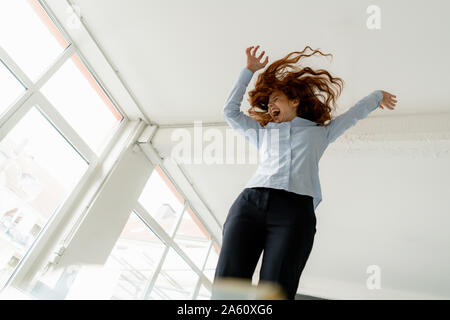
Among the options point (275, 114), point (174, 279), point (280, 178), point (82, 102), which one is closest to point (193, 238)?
point (174, 279)

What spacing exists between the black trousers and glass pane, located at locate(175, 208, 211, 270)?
9.90ft

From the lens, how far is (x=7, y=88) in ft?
6.47

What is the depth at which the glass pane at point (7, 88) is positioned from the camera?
76.2 inches

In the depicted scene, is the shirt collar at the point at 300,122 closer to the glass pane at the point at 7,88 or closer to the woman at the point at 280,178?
the woman at the point at 280,178

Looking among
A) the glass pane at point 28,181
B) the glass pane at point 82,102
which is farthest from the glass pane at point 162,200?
the glass pane at point 28,181

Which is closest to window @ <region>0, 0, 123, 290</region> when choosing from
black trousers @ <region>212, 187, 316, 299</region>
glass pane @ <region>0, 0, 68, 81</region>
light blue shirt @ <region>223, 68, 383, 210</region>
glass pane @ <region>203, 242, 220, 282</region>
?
glass pane @ <region>0, 0, 68, 81</region>

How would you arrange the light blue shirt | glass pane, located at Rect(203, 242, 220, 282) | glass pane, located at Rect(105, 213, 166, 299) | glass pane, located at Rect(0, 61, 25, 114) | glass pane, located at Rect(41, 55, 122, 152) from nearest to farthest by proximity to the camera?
the light blue shirt
glass pane, located at Rect(0, 61, 25, 114)
glass pane, located at Rect(41, 55, 122, 152)
glass pane, located at Rect(105, 213, 166, 299)
glass pane, located at Rect(203, 242, 220, 282)

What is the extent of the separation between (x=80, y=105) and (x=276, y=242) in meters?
2.19

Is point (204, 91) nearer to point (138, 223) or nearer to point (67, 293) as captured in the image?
point (138, 223)

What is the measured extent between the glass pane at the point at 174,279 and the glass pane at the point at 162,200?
38 cm

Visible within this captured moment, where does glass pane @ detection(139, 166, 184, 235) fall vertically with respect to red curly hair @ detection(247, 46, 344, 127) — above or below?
above

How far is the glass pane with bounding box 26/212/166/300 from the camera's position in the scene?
217 centimetres

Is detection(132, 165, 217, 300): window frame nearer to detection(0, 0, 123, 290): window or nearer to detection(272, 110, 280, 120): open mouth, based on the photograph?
detection(0, 0, 123, 290): window
